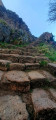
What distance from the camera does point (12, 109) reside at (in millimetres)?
1007

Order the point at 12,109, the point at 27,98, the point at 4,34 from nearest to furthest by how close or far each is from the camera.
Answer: the point at 12,109 → the point at 27,98 → the point at 4,34

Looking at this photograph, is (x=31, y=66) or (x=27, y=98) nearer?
(x=27, y=98)

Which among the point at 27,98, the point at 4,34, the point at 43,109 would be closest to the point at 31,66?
the point at 27,98

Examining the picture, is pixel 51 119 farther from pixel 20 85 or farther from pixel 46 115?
pixel 20 85

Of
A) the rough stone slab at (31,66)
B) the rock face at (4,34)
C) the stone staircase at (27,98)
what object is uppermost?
the rock face at (4,34)

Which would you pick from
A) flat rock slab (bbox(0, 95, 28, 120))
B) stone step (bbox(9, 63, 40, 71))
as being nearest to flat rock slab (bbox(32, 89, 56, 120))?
flat rock slab (bbox(0, 95, 28, 120))

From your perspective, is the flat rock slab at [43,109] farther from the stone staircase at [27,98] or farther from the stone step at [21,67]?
the stone step at [21,67]

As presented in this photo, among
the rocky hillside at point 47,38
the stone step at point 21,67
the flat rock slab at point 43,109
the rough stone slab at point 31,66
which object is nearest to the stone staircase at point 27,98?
the flat rock slab at point 43,109

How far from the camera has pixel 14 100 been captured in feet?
3.82

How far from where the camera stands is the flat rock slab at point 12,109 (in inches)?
36.5

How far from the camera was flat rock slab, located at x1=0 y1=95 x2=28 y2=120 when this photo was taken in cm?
93

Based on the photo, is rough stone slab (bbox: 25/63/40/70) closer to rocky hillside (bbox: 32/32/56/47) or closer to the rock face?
the rock face

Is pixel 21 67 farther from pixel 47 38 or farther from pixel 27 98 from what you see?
pixel 47 38

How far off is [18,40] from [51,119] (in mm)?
7393
